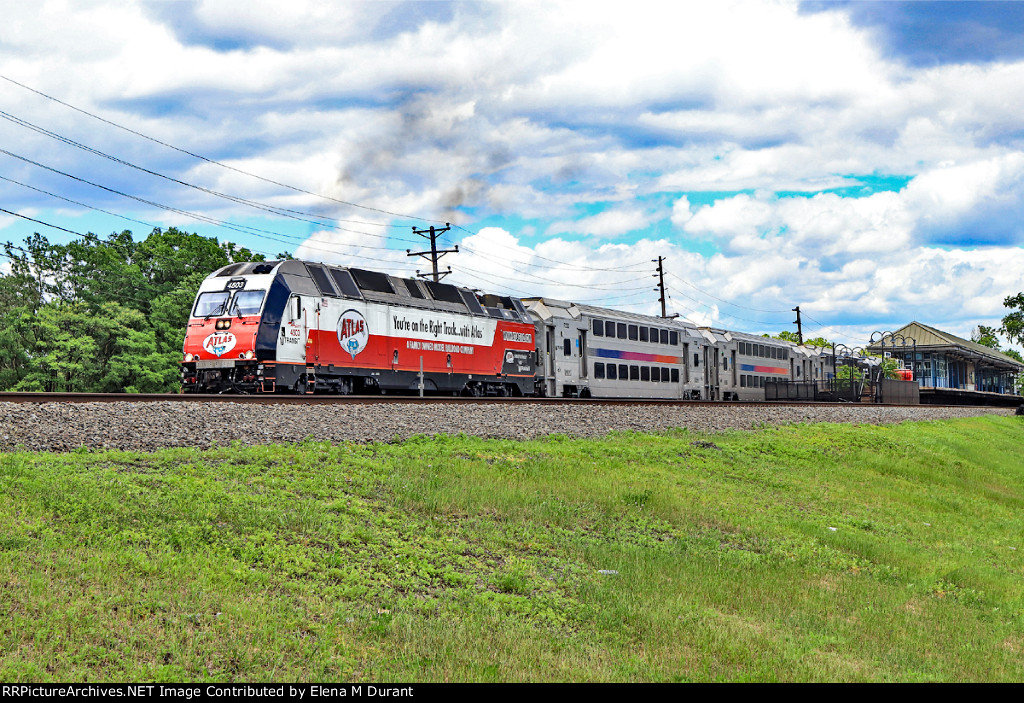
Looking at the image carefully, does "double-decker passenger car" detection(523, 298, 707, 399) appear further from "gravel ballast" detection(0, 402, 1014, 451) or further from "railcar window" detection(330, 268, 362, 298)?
"railcar window" detection(330, 268, 362, 298)

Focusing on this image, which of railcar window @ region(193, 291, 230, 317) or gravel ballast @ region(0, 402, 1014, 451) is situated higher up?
railcar window @ region(193, 291, 230, 317)

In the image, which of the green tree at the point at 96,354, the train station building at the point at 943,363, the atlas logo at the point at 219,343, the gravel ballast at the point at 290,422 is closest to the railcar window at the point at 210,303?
the atlas logo at the point at 219,343

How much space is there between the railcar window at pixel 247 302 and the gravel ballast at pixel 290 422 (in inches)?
214

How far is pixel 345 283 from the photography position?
25.4 meters

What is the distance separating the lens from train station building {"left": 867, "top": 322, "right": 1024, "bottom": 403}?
264 ft

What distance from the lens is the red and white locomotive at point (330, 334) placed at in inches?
891

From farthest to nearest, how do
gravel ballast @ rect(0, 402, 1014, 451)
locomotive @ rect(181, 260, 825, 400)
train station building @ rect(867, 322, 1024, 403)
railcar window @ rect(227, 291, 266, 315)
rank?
train station building @ rect(867, 322, 1024, 403), locomotive @ rect(181, 260, 825, 400), railcar window @ rect(227, 291, 266, 315), gravel ballast @ rect(0, 402, 1014, 451)

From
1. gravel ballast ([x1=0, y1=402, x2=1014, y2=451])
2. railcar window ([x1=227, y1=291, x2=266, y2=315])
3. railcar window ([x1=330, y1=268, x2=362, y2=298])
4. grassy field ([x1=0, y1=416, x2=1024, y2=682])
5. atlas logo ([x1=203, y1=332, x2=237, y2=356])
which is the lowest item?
grassy field ([x1=0, y1=416, x2=1024, y2=682])

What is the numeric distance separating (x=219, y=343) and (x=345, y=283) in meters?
4.27

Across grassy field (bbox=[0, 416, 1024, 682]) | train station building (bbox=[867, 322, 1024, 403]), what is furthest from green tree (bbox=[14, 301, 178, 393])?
train station building (bbox=[867, 322, 1024, 403])

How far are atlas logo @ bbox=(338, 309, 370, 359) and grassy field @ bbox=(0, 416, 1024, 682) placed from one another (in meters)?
10.5

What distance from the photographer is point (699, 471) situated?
16.5 m

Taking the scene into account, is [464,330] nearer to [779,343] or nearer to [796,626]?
[796,626]

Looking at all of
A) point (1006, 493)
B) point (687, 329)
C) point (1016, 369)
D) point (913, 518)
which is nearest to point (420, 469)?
point (913, 518)
